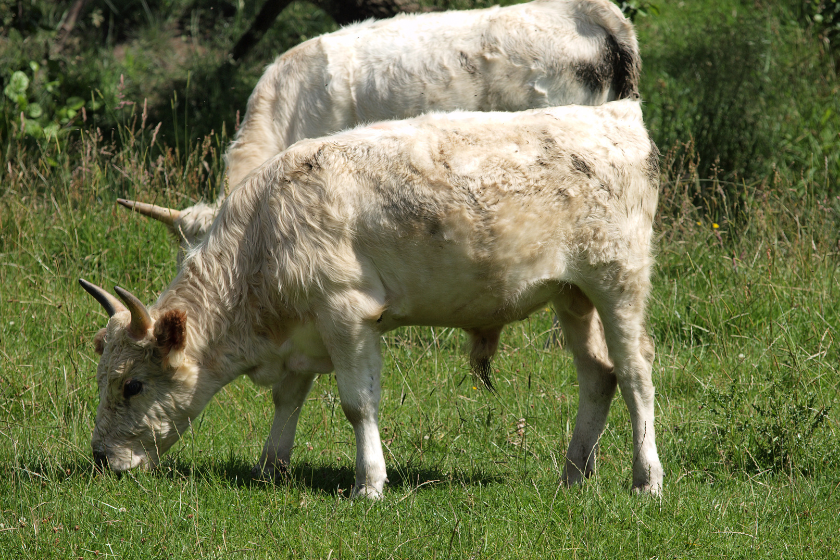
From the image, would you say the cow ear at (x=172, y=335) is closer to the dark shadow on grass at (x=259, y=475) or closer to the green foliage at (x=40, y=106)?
the dark shadow on grass at (x=259, y=475)

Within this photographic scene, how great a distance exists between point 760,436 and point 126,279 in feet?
16.3

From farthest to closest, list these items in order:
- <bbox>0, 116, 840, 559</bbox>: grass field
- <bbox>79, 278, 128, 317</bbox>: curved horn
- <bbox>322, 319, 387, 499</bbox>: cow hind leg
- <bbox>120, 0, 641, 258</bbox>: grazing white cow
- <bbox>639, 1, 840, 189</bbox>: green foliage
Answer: <bbox>639, 1, 840, 189</bbox>: green foliage, <bbox>120, 0, 641, 258</bbox>: grazing white cow, <bbox>79, 278, 128, 317</bbox>: curved horn, <bbox>322, 319, 387, 499</bbox>: cow hind leg, <bbox>0, 116, 840, 559</bbox>: grass field

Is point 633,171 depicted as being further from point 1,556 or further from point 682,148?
point 682,148

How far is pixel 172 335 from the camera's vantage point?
407 cm

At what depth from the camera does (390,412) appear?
549 cm

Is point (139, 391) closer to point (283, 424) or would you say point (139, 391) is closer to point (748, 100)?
point (283, 424)

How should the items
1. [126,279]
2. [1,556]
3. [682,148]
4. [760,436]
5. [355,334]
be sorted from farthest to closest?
1. [682,148]
2. [126,279]
3. [760,436]
4. [355,334]
5. [1,556]

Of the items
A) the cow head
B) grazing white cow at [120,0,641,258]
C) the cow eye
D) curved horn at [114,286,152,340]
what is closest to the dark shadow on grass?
the cow head

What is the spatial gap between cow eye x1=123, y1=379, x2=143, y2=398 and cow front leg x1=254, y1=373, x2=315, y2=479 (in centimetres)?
77

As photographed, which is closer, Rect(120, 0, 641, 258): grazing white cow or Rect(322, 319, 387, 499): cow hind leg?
Rect(322, 319, 387, 499): cow hind leg

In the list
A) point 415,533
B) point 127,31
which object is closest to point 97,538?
point 415,533

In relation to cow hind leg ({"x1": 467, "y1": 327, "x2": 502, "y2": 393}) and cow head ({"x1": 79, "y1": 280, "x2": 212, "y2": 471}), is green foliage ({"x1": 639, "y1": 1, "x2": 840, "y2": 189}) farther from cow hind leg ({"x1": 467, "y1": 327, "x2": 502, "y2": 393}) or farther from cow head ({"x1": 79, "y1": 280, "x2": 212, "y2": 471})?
cow head ({"x1": 79, "y1": 280, "x2": 212, "y2": 471})

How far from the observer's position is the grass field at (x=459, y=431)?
12.4ft

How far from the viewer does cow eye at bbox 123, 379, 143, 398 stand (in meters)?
4.18
